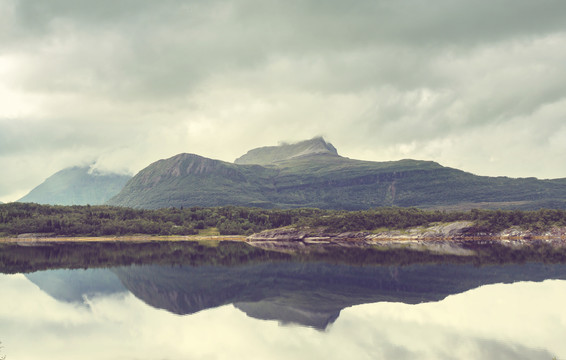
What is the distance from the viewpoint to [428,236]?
191750 mm

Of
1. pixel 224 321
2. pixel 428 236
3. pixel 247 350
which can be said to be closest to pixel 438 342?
pixel 247 350

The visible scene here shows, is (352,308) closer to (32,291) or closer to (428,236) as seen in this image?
(32,291)

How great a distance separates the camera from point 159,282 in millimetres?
75500

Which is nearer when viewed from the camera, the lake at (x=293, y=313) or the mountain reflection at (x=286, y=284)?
the lake at (x=293, y=313)

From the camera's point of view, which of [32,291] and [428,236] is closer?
[32,291]

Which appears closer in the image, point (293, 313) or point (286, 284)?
point (293, 313)

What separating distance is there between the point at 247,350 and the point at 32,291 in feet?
156

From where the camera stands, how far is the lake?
34.5 m

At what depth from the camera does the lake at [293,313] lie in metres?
34.5

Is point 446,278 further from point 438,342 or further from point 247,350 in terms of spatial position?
point 247,350

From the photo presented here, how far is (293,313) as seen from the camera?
47969mm

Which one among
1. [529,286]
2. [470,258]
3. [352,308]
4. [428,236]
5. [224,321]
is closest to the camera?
[224,321]

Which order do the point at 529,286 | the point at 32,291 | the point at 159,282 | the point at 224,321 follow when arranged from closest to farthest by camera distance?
1. the point at 224,321
2. the point at 529,286
3. the point at 32,291
4. the point at 159,282

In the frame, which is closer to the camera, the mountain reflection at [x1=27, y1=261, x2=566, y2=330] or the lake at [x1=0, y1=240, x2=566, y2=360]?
the lake at [x1=0, y1=240, x2=566, y2=360]
